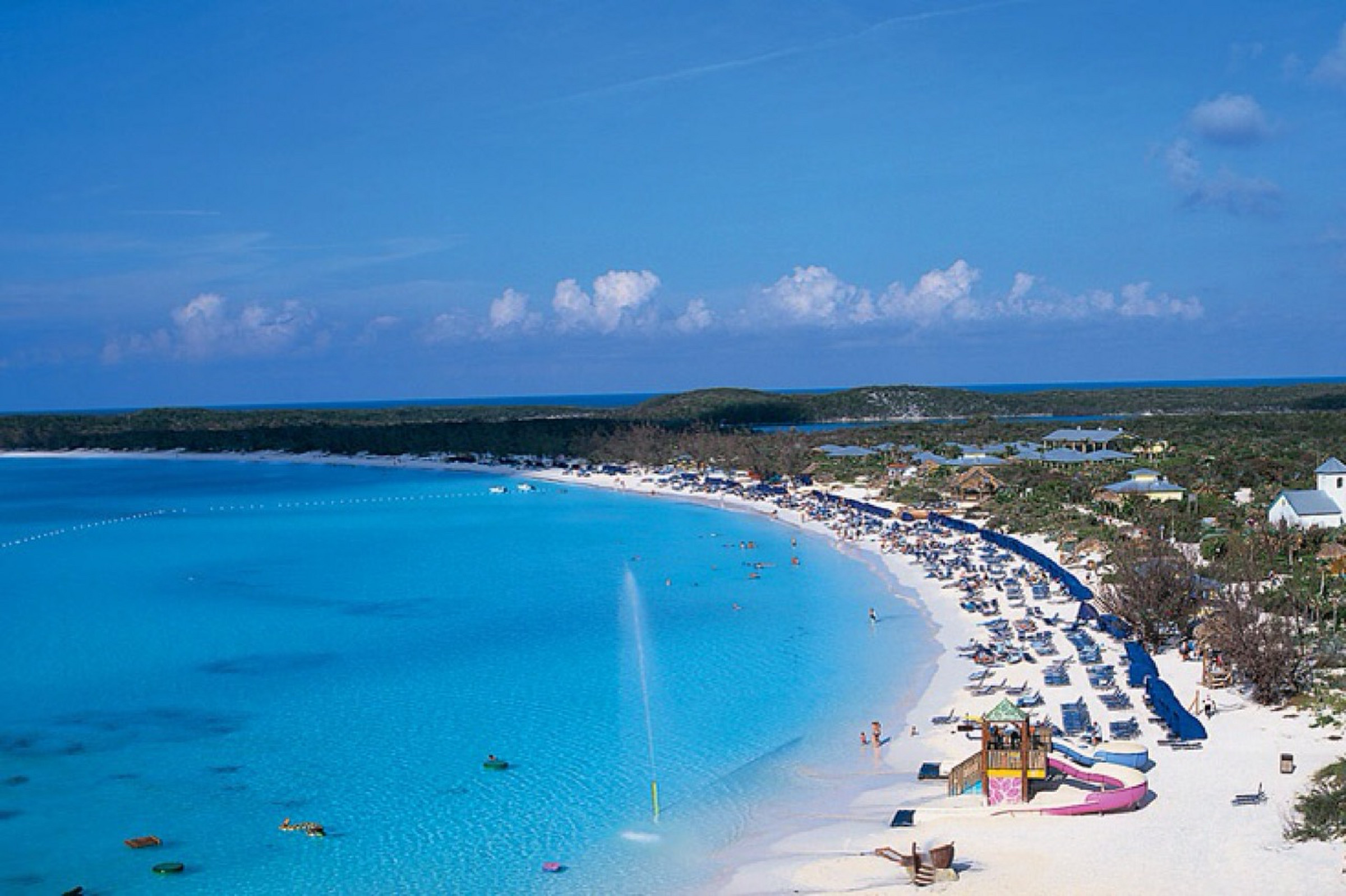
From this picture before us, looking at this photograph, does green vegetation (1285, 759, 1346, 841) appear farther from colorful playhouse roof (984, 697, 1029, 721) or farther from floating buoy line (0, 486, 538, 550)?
floating buoy line (0, 486, 538, 550)

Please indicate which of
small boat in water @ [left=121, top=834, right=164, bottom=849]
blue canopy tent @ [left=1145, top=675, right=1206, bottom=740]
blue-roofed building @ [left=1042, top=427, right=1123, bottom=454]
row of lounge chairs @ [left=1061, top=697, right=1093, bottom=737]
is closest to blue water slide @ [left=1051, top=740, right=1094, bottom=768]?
row of lounge chairs @ [left=1061, top=697, right=1093, bottom=737]

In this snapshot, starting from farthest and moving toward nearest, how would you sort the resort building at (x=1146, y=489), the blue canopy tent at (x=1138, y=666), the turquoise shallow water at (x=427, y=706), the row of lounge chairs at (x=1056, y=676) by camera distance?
the resort building at (x=1146, y=489) < the row of lounge chairs at (x=1056, y=676) < the blue canopy tent at (x=1138, y=666) < the turquoise shallow water at (x=427, y=706)

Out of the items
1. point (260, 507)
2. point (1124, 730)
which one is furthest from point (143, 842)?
point (260, 507)

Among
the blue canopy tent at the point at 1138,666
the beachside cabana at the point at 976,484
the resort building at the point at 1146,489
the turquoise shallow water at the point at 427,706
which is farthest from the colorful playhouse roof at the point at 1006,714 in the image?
the beachside cabana at the point at 976,484

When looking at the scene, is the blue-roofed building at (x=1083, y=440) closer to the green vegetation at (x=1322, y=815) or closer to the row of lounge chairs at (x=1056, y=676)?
the row of lounge chairs at (x=1056, y=676)

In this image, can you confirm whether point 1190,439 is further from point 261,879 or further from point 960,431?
point 261,879

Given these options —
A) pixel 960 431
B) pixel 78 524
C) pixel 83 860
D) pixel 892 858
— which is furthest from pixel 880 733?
pixel 960 431
